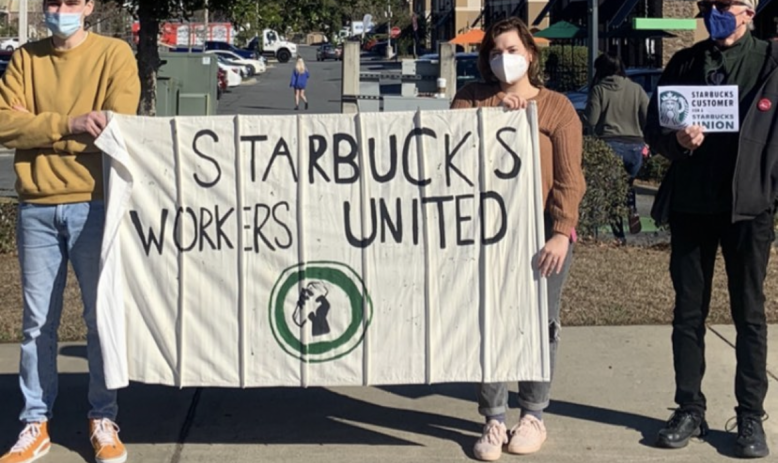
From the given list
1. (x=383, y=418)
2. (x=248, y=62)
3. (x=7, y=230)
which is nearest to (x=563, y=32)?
(x=7, y=230)

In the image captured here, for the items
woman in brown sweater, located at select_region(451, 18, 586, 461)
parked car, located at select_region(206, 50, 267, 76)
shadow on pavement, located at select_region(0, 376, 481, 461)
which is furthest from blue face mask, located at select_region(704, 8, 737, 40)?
parked car, located at select_region(206, 50, 267, 76)

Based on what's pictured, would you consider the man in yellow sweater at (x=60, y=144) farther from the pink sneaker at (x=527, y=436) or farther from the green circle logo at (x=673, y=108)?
the green circle logo at (x=673, y=108)

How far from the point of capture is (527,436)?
4.60 m

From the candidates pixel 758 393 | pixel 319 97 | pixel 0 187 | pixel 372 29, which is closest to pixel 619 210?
pixel 758 393

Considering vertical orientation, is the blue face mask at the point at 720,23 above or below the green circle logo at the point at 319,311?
above

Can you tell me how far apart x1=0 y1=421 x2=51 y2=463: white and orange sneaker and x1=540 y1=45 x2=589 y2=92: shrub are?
28686 mm

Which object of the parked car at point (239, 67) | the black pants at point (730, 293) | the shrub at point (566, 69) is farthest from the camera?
the parked car at point (239, 67)

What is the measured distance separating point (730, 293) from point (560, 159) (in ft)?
2.95

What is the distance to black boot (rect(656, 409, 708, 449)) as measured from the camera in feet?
15.2

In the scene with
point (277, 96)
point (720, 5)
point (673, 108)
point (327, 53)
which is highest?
point (327, 53)

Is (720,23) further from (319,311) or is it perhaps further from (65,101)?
(65,101)

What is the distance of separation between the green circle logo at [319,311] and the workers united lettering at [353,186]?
14 cm

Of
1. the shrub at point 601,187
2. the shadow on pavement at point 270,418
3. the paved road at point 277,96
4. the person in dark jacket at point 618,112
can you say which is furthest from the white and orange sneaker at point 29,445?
the paved road at point 277,96

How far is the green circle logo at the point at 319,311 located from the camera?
435 cm
